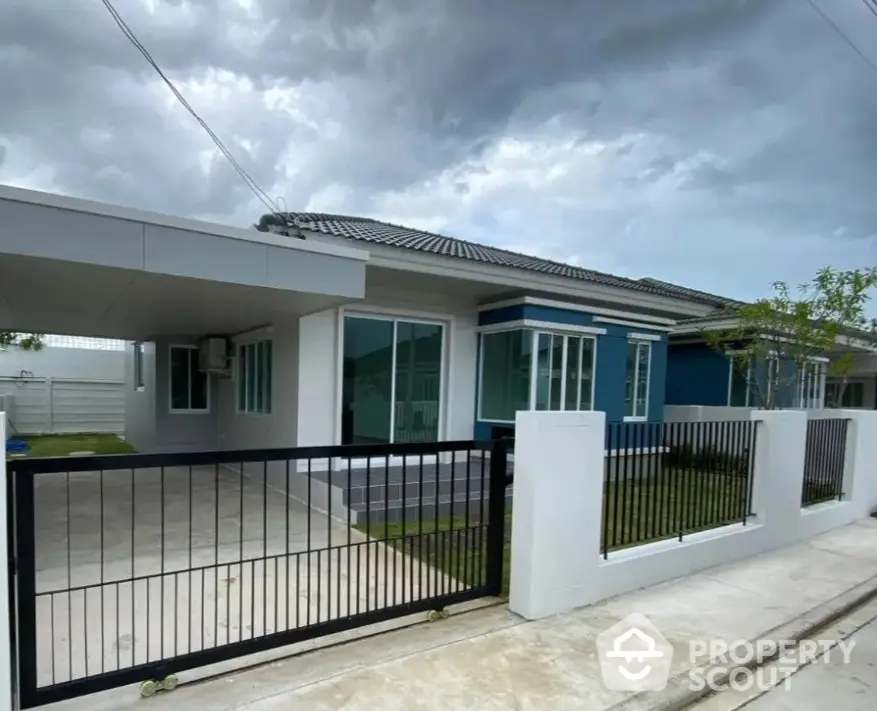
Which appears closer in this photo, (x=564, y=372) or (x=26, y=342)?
(x=564, y=372)

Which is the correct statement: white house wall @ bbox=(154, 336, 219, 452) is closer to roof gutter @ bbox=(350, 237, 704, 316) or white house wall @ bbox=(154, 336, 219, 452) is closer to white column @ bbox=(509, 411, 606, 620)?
roof gutter @ bbox=(350, 237, 704, 316)

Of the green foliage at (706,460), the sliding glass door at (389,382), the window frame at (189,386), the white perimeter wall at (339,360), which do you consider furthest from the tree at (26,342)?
the green foliage at (706,460)

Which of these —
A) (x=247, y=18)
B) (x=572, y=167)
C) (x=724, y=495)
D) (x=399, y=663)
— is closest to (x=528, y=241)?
(x=572, y=167)

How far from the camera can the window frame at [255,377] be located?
9211 mm

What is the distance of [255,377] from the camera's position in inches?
397

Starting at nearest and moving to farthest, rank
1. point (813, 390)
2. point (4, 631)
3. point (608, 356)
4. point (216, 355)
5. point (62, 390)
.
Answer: point (4, 631) → point (608, 356) → point (216, 355) → point (813, 390) → point (62, 390)

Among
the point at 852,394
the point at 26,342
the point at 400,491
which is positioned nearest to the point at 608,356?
the point at 400,491

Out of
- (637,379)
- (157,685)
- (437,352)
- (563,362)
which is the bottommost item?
(157,685)

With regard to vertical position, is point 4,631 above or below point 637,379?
below

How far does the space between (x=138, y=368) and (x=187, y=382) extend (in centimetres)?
307

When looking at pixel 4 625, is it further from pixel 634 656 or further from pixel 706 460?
pixel 706 460

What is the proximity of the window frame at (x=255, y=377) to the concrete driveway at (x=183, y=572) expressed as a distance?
1.27m

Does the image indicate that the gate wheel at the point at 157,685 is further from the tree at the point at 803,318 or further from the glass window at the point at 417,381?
the tree at the point at 803,318

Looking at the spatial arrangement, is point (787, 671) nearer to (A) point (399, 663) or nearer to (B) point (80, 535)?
(A) point (399, 663)
